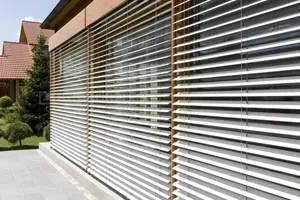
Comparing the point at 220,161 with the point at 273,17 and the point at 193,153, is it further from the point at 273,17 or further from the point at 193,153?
the point at 273,17

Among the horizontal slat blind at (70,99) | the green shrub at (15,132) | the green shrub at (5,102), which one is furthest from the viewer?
the green shrub at (5,102)

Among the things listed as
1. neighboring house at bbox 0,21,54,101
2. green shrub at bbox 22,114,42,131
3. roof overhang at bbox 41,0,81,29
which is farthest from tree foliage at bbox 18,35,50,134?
neighboring house at bbox 0,21,54,101

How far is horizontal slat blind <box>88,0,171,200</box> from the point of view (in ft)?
11.2

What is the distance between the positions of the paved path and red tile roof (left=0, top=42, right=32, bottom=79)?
55.0 feet

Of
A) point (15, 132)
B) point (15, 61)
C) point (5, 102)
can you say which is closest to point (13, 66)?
point (15, 61)

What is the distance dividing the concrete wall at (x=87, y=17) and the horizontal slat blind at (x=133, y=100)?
0.12 m

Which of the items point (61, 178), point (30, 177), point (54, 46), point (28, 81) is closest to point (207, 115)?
point (61, 178)

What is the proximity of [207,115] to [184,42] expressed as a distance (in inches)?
28.7

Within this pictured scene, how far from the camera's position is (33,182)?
6.12 m

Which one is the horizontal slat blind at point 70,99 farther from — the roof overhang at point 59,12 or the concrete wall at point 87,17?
the roof overhang at point 59,12

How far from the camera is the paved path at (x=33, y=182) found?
17.4ft

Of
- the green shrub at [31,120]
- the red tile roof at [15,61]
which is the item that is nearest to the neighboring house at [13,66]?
the red tile roof at [15,61]

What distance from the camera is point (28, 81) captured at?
16062mm

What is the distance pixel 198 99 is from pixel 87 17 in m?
3.60
